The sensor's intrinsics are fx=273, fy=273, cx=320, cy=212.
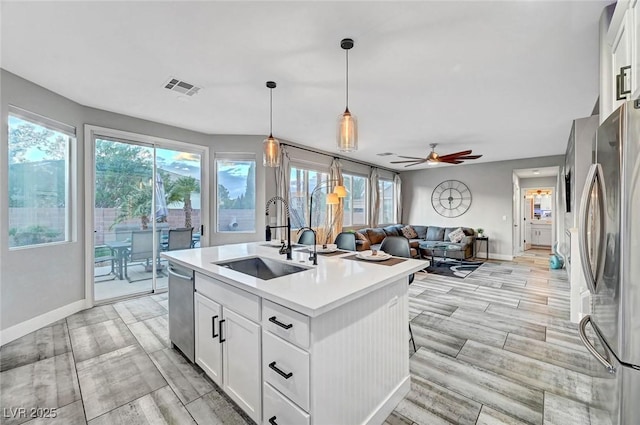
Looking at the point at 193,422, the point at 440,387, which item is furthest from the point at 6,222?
the point at 440,387

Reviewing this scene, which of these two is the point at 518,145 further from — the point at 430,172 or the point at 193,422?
the point at 193,422

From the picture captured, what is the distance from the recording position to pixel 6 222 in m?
2.75

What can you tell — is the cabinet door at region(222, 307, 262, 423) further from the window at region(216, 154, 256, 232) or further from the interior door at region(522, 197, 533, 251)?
the interior door at region(522, 197, 533, 251)

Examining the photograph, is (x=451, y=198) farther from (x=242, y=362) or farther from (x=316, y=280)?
(x=242, y=362)

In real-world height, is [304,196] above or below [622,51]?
below

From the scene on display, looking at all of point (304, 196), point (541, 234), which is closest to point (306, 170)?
point (304, 196)

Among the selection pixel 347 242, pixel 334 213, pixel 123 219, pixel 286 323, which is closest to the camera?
pixel 286 323

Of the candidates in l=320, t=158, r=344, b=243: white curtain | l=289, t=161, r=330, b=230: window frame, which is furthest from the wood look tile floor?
l=289, t=161, r=330, b=230: window frame

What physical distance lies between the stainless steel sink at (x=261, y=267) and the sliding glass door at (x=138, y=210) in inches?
98.7

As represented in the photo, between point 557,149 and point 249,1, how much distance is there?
7.05 m

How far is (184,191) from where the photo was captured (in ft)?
15.1

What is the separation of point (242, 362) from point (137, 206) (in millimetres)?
3506

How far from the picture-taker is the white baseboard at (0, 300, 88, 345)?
108 inches

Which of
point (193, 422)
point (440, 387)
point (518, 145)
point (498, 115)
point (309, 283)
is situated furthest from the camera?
point (518, 145)
